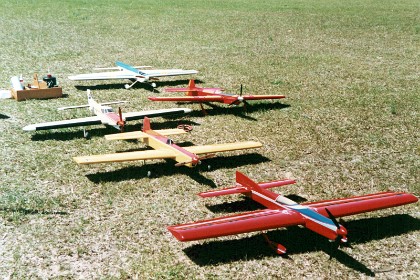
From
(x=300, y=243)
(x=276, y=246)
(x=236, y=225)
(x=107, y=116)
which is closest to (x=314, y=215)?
(x=300, y=243)

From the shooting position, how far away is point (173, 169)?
1451 centimetres

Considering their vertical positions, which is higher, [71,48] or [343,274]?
[71,48]

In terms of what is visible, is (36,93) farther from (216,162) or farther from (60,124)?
(216,162)

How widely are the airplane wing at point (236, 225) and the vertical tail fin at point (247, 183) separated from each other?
3.89 feet

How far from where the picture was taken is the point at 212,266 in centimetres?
1009

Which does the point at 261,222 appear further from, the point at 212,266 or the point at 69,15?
the point at 69,15

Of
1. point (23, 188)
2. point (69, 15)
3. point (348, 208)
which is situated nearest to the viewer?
point (348, 208)

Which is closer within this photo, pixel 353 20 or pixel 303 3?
pixel 353 20

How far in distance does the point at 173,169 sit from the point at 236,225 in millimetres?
4958

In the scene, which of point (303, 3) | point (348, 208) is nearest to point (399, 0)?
point (303, 3)

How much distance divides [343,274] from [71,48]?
1092 inches

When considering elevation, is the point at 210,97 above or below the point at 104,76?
below

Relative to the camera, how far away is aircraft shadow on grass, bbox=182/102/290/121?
19853mm

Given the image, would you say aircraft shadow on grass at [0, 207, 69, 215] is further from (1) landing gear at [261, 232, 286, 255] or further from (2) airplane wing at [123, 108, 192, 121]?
(2) airplane wing at [123, 108, 192, 121]
